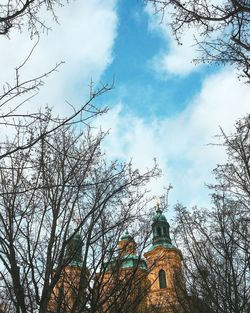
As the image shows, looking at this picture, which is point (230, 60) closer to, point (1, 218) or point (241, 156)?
point (1, 218)

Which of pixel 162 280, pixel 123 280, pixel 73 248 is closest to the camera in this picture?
pixel 73 248

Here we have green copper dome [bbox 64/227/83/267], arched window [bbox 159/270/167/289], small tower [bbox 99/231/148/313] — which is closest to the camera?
green copper dome [bbox 64/227/83/267]

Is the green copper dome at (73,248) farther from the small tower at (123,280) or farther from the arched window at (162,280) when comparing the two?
the arched window at (162,280)

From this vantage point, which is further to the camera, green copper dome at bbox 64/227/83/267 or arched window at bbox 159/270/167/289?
arched window at bbox 159/270/167/289

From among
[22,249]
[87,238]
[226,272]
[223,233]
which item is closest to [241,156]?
[223,233]

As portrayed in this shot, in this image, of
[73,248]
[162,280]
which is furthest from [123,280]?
[162,280]

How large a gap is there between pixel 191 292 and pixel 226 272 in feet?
8.78

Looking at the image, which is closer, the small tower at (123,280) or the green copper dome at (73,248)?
the green copper dome at (73,248)

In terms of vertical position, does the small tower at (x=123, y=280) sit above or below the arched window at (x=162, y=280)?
below

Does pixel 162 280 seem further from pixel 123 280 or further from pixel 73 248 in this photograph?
pixel 73 248

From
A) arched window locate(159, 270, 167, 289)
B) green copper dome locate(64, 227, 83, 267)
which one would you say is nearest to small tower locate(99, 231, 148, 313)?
green copper dome locate(64, 227, 83, 267)

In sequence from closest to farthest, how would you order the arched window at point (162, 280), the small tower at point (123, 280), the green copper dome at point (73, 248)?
the green copper dome at point (73, 248) < the small tower at point (123, 280) < the arched window at point (162, 280)

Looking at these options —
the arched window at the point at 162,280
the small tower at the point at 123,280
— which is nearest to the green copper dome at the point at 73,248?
the small tower at the point at 123,280

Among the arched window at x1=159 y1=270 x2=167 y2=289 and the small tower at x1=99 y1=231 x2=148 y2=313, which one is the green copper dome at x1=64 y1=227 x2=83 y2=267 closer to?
the small tower at x1=99 y1=231 x2=148 y2=313
